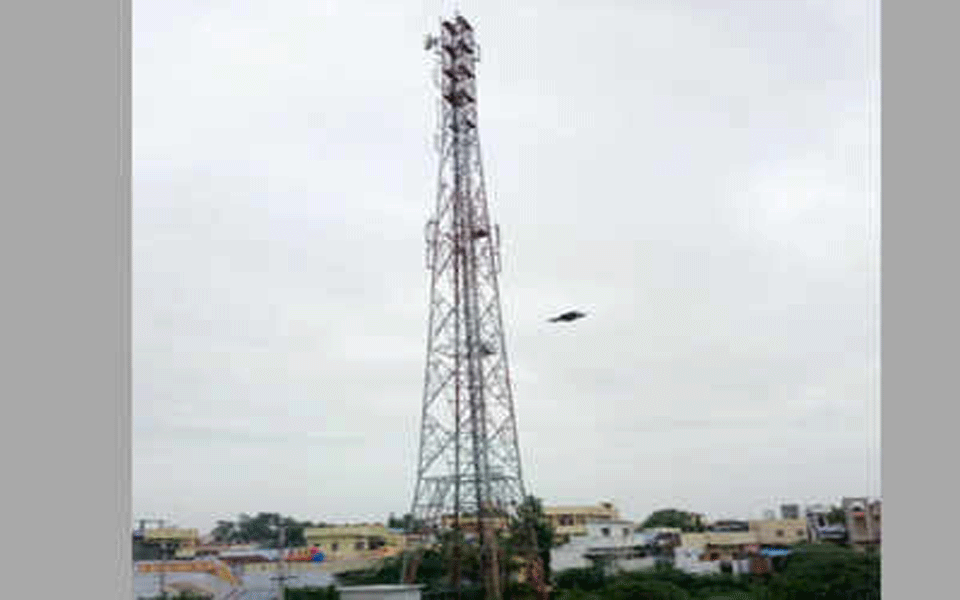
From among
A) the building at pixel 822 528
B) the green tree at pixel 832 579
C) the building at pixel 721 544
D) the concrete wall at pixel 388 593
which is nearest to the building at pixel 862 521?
the building at pixel 822 528

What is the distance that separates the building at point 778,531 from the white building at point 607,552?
3812mm

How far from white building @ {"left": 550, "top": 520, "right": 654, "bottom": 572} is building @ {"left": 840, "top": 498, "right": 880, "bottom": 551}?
240 inches

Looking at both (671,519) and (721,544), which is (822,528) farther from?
(671,519)

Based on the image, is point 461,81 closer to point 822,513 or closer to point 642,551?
point 642,551

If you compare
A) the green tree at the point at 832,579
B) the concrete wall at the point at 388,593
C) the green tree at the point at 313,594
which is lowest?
the green tree at the point at 313,594

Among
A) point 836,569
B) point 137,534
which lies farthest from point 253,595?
point 836,569

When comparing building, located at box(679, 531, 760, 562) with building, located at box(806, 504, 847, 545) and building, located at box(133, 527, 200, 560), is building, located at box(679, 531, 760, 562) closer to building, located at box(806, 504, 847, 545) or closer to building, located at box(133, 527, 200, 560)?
building, located at box(806, 504, 847, 545)

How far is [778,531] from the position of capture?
31.3 meters

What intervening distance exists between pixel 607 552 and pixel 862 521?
26.0ft

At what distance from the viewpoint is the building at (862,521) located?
28.0 metres

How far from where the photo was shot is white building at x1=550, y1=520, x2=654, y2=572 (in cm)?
2642

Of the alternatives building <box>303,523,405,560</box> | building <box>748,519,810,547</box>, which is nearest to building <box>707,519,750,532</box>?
building <box>748,519,810,547</box>

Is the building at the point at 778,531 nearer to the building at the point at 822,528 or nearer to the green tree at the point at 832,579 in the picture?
the building at the point at 822,528

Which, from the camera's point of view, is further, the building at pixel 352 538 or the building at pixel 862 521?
the building at pixel 352 538
